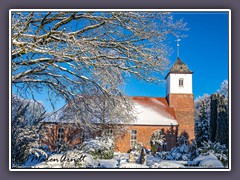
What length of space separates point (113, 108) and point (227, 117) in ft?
5.58

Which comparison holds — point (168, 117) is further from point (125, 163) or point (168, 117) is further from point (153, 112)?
point (125, 163)

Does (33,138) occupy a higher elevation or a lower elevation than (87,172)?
higher

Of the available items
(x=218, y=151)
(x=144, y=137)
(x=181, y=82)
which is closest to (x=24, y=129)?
(x=144, y=137)

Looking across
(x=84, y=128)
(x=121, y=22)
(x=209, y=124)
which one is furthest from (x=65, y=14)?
(x=209, y=124)

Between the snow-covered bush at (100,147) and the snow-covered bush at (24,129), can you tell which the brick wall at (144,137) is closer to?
the snow-covered bush at (100,147)

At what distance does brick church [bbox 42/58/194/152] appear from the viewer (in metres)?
5.76

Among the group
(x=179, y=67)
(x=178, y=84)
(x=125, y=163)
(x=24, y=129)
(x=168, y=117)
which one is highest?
(x=179, y=67)

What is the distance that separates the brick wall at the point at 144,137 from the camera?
578cm

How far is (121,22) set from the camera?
580cm

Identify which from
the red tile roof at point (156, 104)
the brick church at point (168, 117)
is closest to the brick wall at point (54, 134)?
the brick church at point (168, 117)

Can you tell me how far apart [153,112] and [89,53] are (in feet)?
4.31

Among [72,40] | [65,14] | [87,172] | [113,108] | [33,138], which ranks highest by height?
[65,14]

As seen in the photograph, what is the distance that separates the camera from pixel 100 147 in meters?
5.64
